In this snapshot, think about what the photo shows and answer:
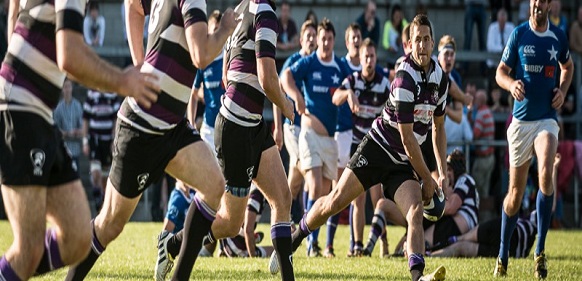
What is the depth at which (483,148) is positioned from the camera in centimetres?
1825

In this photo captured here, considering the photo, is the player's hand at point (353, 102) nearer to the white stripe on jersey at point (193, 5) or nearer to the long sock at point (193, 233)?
the long sock at point (193, 233)

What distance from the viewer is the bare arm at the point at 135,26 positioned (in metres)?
7.09

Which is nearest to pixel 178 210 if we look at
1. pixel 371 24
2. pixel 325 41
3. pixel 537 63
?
pixel 325 41

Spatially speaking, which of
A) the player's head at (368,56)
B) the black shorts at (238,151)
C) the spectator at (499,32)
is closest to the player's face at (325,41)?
the player's head at (368,56)

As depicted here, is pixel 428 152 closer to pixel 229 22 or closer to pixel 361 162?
pixel 361 162

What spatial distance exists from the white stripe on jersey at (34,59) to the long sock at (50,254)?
2.78ft

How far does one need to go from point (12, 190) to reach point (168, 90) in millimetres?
1404

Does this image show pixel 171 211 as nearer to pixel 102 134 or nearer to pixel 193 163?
pixel 193 163

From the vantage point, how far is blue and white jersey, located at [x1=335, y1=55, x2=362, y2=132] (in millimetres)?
13656

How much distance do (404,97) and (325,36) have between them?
4758 mm

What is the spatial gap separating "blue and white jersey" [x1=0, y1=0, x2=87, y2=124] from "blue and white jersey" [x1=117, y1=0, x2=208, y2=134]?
984 mm

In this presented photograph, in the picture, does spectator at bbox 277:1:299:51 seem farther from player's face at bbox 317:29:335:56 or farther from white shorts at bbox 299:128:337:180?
white shorts at bbox 299:128:337:180

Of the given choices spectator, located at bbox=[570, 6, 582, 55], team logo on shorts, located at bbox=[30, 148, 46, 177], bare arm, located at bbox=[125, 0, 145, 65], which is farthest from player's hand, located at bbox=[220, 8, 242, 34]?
spectator, located at bbox=[570, 6, 582, 55]

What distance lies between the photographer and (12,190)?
5.53 metres
